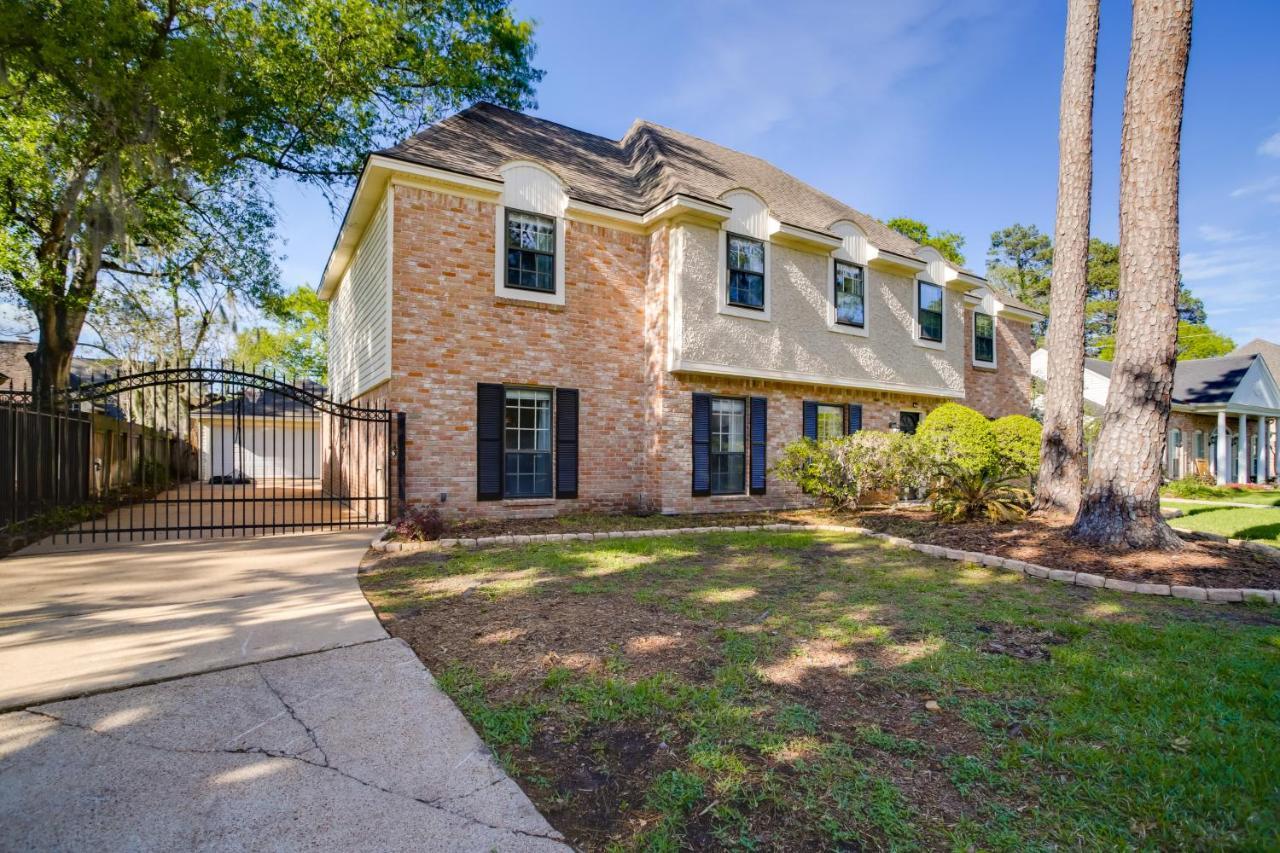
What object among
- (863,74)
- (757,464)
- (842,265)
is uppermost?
(863,74)

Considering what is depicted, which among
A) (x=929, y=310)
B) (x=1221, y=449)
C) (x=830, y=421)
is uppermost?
(x=929, y=310)

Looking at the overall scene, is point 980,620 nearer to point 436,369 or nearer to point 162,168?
point 436,369

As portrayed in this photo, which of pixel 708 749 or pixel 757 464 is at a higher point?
pixel 757 464

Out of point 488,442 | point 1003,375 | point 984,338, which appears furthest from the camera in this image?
point 1003,375

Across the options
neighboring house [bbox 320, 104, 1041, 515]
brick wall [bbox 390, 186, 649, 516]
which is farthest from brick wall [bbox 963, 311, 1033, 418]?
brick wall [bbox 390, 186, 649, 516]

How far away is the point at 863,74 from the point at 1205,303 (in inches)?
1948

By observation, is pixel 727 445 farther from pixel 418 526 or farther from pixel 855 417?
pixel 418 526

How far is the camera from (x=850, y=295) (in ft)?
42.2

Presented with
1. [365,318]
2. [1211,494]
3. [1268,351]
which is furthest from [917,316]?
[1268,351]

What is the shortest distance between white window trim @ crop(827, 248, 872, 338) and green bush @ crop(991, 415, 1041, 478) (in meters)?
3.82

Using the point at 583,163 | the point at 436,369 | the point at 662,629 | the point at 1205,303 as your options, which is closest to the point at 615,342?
the point at 436,369

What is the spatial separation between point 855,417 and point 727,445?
374cm

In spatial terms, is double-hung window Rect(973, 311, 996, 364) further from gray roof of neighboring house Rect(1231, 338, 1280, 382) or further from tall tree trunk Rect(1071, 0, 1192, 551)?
gray roof of neighboring house Rect(1231, 338, 1280, 382)

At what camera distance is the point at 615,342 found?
10625 millimetres
